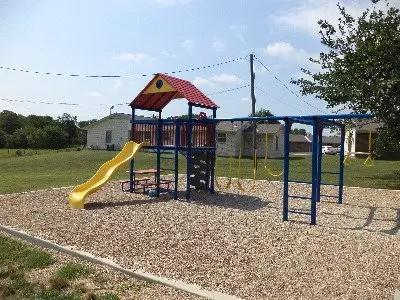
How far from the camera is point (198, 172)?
1409cm

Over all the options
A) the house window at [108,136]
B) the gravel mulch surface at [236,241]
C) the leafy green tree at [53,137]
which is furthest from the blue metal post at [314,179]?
the leafy green tree at [53,137]

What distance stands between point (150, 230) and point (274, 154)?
38.4 meters

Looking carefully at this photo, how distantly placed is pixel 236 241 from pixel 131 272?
6.77 feet

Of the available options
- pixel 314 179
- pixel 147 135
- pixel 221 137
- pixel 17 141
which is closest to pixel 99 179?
pixel 147 135

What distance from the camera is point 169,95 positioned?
13.8 meters

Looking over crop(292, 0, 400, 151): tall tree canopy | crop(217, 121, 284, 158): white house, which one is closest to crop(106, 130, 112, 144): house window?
crop(217, 121, 284, 158): white house

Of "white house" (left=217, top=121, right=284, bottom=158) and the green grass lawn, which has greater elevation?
"white house" (left=217, top=121, right=284, bottom=158)

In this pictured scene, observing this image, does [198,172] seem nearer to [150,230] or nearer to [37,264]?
[150,230]

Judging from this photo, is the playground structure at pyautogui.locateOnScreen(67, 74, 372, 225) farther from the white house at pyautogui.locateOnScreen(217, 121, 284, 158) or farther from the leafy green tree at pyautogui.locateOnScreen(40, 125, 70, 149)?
the leafy green tree at pyautogui.locateOnScreen(40, 125, 70, 149)

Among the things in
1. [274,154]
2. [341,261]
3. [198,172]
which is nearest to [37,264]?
[341,261]

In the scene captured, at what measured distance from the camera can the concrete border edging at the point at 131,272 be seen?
4.68m

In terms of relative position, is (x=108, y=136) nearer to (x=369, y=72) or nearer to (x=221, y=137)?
(x=221, y=137)

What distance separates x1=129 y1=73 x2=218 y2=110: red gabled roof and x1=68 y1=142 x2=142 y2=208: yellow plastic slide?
1643 millimetres

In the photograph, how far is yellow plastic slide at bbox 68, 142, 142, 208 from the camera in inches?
399
